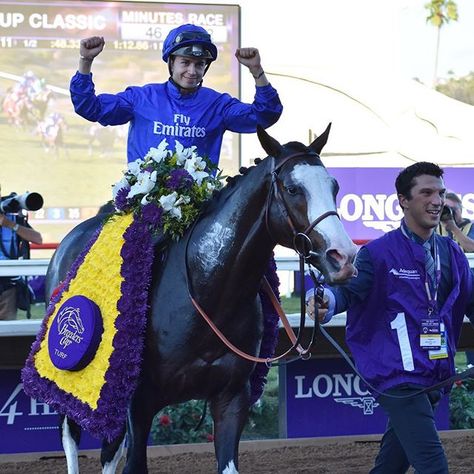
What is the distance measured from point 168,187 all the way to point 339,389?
3.29m

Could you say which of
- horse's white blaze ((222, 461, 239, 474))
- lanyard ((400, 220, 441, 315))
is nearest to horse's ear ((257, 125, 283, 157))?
lanyard ((400, 220, 441, 315))

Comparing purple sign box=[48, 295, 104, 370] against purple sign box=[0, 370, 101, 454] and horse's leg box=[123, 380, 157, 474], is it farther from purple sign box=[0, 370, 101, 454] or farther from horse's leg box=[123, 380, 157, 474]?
purple sign box=[0, 370, 101, 454]

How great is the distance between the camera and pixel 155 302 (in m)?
4.54

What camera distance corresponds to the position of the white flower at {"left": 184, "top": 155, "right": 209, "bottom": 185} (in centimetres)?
468

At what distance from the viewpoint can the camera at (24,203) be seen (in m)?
6.99

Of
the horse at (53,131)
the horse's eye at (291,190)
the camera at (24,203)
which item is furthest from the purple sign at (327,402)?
the horse at (53,131)

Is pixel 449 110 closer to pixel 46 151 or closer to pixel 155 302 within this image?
pixel 46 151

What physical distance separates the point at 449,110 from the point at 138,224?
62.5ft

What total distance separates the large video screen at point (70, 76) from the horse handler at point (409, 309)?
14.7m

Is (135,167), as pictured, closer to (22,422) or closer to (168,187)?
(168,187)

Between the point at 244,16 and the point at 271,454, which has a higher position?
the point at 244,16

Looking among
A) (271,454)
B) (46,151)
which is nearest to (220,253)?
(271,454)

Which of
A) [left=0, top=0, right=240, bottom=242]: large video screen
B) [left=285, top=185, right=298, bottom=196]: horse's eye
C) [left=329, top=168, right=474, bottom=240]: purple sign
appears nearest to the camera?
[left=285, top=185, right=298, bottom=196]: horse's eye

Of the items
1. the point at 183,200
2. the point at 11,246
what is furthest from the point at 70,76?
the point at 183,200
